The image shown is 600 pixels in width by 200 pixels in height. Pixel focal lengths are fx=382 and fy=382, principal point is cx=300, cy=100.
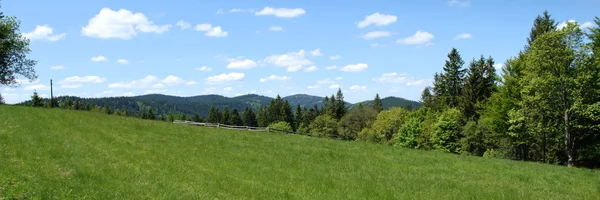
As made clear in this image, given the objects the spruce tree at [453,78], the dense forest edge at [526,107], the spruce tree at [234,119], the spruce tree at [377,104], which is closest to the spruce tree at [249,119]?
the spruce tree at [234,119]

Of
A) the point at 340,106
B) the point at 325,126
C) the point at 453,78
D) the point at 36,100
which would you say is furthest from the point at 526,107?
the point at 36,100

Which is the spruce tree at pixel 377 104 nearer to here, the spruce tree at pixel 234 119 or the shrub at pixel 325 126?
the shrub at pixel 325 126

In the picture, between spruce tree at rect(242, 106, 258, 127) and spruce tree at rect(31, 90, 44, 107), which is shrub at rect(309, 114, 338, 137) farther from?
spruce tree at rect(31, 90, 44, 107)

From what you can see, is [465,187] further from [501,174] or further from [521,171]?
[521,171]

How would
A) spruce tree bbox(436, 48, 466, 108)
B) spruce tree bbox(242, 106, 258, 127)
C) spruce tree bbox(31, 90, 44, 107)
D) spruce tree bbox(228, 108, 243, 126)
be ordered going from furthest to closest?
spruce tree bbox(242, 106, 258, 127) < spruce tree bbox(228, 108, 243, 126) < spruce tree bbox(31, 90, 44, 107) < spruce tree bbox(436, 48, 466, 108)

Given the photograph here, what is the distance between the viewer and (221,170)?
16578mm

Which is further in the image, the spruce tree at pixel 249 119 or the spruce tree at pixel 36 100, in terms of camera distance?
the spruce tree at pixel 249 119

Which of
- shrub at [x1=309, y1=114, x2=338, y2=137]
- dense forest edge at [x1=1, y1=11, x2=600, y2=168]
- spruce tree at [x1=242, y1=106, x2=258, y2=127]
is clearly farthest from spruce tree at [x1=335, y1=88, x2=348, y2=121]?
spruce tree at [x1=242, y1=106, x2=258, y2=127]

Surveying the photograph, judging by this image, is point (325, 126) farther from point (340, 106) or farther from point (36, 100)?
point (36, 100)

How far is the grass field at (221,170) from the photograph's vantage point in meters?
11.9

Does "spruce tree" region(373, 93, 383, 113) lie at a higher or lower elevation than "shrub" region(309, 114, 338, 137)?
higher

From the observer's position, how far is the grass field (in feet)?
Result: 39.0

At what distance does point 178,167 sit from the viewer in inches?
629

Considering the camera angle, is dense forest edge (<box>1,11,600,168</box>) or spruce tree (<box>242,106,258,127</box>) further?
spruce tree (<box>242,106,258,127</box>)
